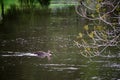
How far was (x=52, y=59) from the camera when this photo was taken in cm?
2497

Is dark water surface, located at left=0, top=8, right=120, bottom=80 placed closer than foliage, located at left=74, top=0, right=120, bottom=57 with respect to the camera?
No

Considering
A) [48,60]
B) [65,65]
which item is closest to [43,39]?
[48,60]

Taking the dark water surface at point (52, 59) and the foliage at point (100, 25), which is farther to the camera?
the dark water surface at point (52, 59)

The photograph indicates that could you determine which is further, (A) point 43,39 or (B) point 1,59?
(A) point 43,39

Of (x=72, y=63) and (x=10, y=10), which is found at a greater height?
(x=72, y=63)

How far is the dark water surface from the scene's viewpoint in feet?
67.7

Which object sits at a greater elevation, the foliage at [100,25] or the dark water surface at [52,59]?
the foliage at [100,25]

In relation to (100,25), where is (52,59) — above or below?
below

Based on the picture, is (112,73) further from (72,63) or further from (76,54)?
(76,54)

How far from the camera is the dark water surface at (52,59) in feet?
67.7

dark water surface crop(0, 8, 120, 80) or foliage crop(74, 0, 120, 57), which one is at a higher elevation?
foliage crop(74, 0, 120, 57)

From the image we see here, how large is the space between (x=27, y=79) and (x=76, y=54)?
6.86 metres

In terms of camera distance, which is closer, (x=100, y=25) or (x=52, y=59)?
(x=100, y=25)

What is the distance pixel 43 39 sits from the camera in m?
33.7
